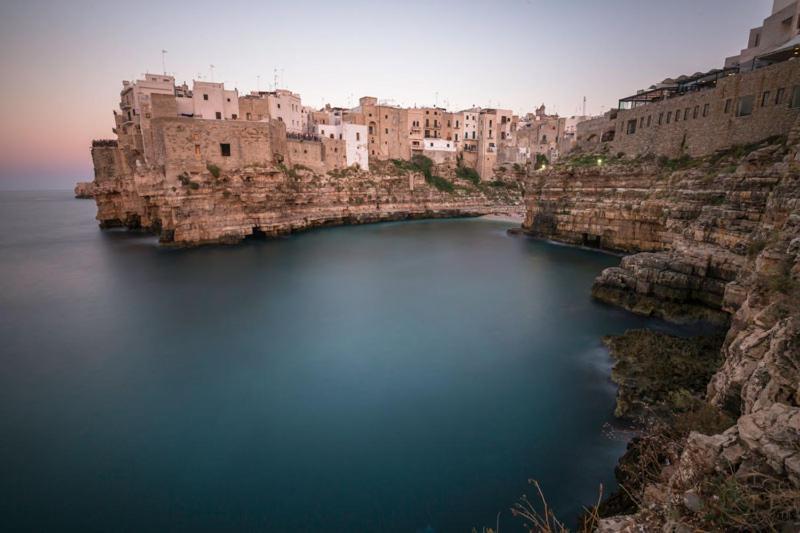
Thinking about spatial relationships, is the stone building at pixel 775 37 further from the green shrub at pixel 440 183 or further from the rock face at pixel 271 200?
the green shrub at pixel 440 183

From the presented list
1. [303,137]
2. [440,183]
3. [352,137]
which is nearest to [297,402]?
[303,137]

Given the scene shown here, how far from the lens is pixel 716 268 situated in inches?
484

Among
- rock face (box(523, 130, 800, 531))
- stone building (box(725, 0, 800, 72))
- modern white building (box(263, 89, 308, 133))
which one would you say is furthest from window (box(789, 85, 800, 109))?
modern white building (box(263, 89, 308, 133))

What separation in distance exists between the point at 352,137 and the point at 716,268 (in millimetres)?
32017

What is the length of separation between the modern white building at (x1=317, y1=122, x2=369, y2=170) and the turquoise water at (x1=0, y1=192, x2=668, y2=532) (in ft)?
71.6

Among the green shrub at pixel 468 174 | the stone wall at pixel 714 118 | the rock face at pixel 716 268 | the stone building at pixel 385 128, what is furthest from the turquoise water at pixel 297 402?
the green shrub at pixel 468 174

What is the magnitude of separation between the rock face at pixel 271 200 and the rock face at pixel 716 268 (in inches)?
557

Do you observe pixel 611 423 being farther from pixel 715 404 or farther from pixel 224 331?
pixel 224 331

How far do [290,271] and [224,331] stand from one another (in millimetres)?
8575

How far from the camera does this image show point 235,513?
19.8 feet

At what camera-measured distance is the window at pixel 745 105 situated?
16.5 m

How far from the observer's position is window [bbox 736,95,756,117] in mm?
16469

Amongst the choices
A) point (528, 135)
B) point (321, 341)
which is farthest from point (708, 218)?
point (528, 135)

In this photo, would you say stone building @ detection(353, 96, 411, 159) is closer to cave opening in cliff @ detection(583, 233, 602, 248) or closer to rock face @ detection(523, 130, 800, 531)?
rock face @ detection(523, 130, 800, 531)
